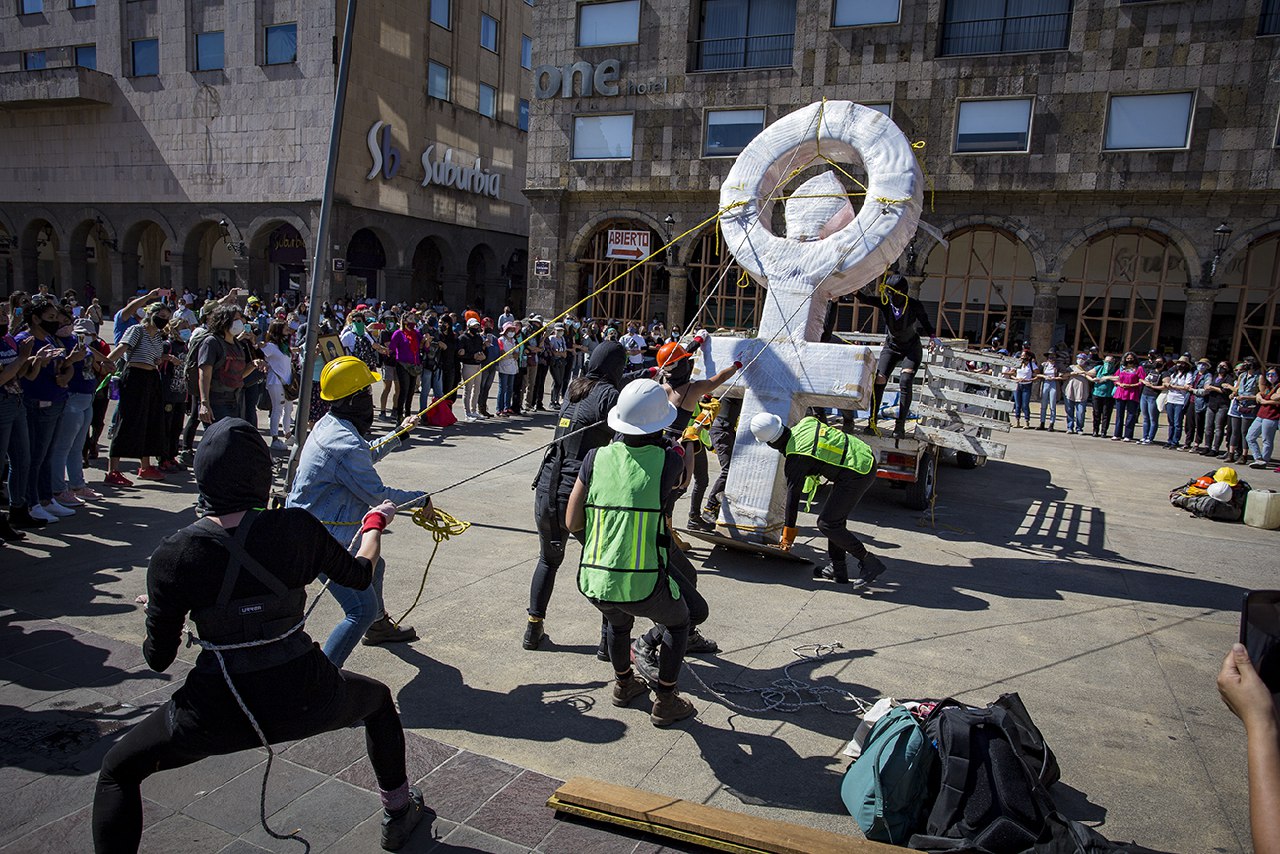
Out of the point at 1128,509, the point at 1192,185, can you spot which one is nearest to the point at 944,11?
the point at 1192,185

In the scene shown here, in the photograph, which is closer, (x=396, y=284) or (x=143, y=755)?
(x=143, y=755)

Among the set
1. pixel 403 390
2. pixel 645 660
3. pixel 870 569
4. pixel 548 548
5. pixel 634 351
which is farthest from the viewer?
pixel 634 351

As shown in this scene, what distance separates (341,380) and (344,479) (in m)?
0.49

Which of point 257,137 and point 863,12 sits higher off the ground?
point 863,12

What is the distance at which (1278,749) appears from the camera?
5.90 feet

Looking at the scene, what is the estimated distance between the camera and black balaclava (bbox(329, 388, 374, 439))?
13.1 ft

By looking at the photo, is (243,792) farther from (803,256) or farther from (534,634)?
(803,256)

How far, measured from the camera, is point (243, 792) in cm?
328

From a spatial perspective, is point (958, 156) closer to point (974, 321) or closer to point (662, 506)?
point (974, 321)

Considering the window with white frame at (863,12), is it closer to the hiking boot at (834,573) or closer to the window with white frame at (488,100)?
the window with white frame at (488,100)

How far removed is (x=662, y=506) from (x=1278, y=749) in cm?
240

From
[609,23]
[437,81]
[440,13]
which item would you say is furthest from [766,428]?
[440,13]

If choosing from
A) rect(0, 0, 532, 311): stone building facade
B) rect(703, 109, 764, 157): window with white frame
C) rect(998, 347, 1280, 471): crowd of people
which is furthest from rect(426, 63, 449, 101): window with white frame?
rect(998, 347, 1280, 471): crowd of people

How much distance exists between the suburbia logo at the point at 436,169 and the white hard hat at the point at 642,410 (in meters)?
26.8
